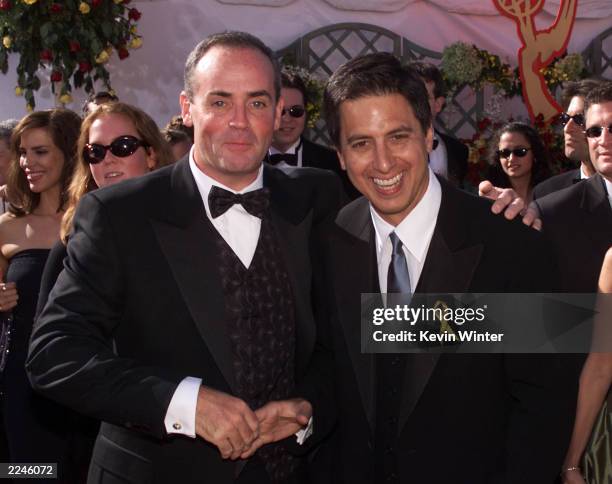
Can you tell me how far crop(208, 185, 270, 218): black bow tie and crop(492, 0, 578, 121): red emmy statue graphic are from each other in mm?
5688

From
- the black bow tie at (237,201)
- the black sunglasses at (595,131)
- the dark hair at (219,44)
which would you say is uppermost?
the black sunglasses at (595,131)

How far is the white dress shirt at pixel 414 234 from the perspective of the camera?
2178 mm

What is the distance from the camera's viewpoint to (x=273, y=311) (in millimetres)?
2240

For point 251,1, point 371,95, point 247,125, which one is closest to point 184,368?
point 247,125

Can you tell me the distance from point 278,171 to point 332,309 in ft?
1.88

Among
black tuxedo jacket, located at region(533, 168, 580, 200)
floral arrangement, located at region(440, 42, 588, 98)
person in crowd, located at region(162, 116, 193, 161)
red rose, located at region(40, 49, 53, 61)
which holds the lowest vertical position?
black tuxedo jacket, located at region(533, 168, 580, 200)

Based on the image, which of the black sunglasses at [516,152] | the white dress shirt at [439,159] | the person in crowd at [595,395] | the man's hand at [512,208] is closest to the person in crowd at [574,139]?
the black sunglasses at [516,152]

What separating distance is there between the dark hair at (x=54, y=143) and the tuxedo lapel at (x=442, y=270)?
90.8 inches

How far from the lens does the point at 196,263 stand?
2.18m

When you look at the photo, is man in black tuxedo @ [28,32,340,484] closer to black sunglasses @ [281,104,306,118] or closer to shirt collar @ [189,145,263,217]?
shirt collar @ [189,145,263,217]

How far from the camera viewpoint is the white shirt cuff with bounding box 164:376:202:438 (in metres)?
1.97

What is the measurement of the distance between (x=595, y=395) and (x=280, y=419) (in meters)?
1.00

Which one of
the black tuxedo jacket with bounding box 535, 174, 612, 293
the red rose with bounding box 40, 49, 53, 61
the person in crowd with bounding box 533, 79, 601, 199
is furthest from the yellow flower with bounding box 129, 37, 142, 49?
the black tuxedo jacket with bounding box 535, 174, 612, 293

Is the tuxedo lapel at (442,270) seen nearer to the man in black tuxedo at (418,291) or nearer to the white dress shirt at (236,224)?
the man in black tuxedo at (418,291)
